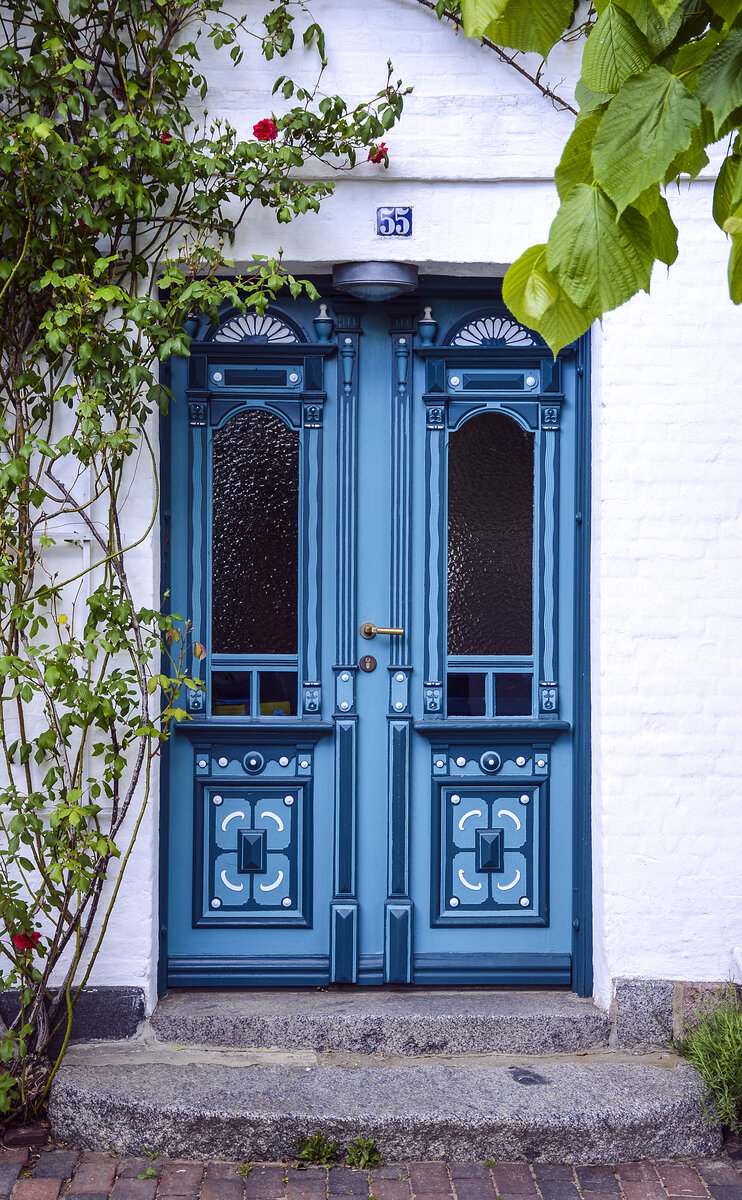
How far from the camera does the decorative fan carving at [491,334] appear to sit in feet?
13.6

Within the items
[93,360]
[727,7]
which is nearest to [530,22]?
[727,7]

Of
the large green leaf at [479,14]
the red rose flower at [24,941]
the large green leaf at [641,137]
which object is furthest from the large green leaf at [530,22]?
the red rose flower at [24,941]

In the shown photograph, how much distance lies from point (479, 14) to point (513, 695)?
9.65ft

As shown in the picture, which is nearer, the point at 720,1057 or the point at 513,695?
the point at 720,1057

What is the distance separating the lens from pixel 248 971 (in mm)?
4086

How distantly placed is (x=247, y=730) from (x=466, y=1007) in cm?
129

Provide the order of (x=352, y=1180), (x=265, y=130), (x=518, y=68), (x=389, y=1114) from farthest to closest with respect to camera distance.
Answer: (x=518, y=68)
(x=265, y=130)
(x=389, y=1114)
(x=352, y=1180)

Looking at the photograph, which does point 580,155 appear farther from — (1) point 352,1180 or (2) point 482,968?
(2) point 482,968

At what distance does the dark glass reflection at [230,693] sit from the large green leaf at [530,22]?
2811 mm

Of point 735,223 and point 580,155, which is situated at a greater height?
point 580,155

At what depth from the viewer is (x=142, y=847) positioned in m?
3.85

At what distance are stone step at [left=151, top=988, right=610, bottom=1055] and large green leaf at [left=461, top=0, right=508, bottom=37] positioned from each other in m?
3.30

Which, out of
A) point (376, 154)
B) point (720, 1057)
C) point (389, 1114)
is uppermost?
point (376, 154)

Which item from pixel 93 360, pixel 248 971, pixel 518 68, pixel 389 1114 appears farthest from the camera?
pixel 248 971
